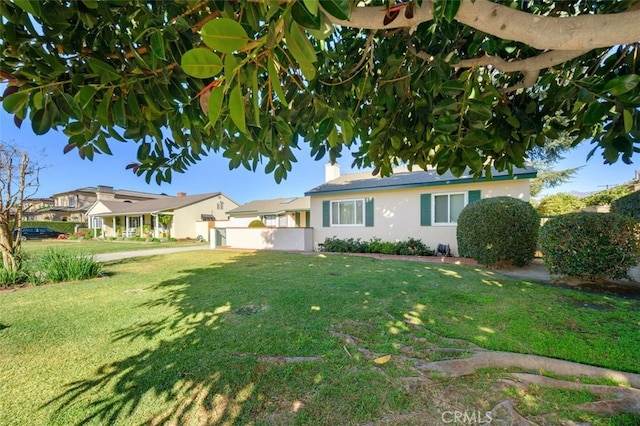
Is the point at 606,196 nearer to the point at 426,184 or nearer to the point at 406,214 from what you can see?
the point at 426,184

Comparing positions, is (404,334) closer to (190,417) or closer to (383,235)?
(190,417)

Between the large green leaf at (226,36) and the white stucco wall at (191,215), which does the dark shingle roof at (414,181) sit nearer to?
the large green leaf at (226,36)

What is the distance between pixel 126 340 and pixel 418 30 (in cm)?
476

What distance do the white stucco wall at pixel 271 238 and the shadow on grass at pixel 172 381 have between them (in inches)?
376

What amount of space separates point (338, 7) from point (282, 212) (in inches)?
828

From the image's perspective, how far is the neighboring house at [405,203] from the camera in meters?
10.1

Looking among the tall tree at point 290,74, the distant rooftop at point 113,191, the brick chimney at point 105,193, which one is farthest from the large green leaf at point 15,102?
the distant rooftop at point 113,191

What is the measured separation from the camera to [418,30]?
7.72 ft

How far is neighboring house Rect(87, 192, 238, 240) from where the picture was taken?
1048 inches

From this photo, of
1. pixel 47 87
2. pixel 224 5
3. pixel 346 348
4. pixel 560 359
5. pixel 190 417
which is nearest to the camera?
pixel 224 5

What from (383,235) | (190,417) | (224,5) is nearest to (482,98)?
(224,5)

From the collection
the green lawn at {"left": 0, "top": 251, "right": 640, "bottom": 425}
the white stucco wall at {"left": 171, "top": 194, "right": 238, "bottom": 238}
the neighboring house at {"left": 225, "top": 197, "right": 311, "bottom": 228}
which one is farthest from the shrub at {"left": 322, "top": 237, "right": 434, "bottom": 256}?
the white stucco wall at {"left": 171, "top": 194, "right": 238, "bottom": 238}

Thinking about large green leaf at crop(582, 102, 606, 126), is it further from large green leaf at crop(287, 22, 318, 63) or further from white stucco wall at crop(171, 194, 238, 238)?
white stucco wall at crop(171, 194, 238, 238)

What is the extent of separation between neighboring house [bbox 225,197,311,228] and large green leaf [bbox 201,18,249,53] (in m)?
19.4
